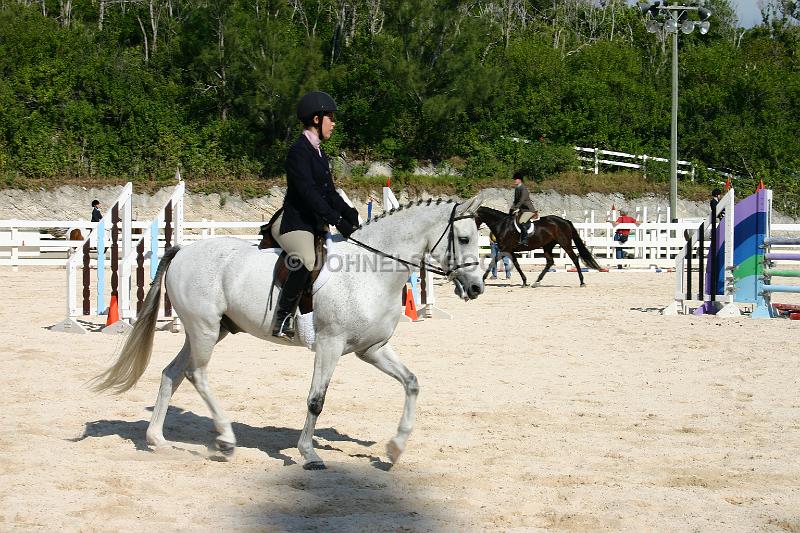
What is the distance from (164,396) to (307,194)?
6.04 ft

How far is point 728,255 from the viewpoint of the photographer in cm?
1475

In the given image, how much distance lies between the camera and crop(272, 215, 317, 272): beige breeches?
21.1 feet

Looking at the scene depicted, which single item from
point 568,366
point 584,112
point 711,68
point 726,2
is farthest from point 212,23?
point 726,2

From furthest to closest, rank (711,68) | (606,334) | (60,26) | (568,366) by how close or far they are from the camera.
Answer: (711,68) < (60,26) < (606,334) < (568,366)

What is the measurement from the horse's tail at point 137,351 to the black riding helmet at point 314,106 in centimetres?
151

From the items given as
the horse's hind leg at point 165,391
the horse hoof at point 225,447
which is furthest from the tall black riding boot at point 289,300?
the horse hoof at point 225,447

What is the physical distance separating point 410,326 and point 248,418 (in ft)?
19.2

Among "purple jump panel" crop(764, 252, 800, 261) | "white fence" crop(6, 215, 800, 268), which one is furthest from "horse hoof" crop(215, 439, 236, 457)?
"white fence" crop(6, 215, 800, 268)

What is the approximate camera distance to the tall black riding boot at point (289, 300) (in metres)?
6.46

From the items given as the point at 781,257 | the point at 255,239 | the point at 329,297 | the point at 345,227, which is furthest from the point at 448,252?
the point at 255,239

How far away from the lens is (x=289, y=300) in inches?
255

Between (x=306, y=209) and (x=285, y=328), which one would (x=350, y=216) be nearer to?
(x=306, y=209)

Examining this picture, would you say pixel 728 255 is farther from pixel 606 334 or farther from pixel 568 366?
pixel 568 366

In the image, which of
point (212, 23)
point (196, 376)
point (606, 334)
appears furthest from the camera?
point (212, 23)
